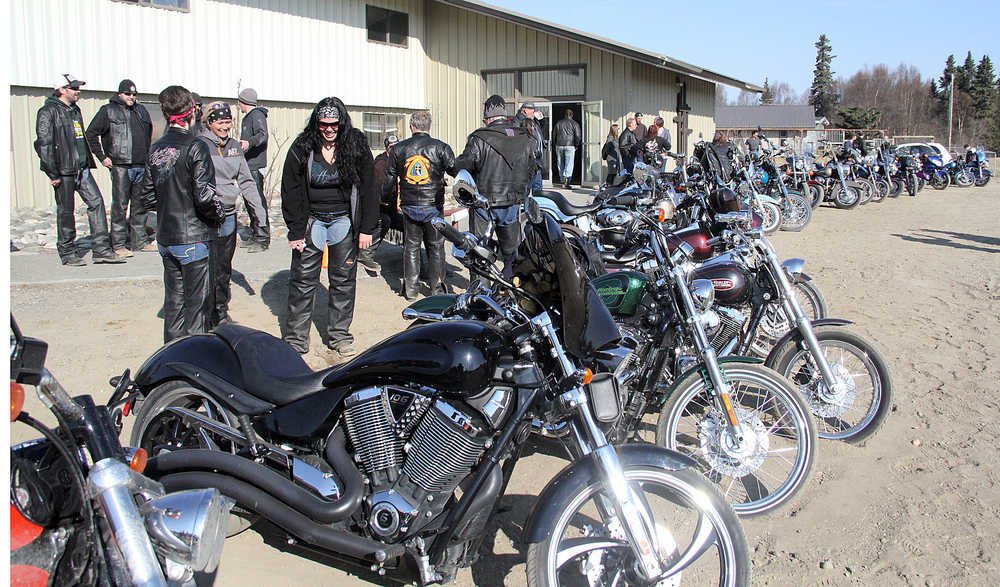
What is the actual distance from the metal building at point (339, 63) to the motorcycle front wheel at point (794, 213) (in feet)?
17.6

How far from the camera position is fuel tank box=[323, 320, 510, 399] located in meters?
2.56

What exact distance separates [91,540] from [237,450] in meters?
1.34

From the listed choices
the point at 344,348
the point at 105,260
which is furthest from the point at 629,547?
the point at 105,260

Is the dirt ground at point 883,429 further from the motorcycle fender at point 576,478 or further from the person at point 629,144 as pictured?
the person at point 629,144

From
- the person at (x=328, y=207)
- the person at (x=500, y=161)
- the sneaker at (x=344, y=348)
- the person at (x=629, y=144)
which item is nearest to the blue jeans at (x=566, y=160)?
the person at (x=629, y=144)

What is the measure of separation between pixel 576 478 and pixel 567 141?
15.1 meters

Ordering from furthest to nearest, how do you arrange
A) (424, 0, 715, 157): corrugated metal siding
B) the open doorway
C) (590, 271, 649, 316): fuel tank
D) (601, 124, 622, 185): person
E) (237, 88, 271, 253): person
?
the open doorway
(424, 0, 715, 157): corrugated metal siding
(601, 124, 622, 185): person
(237, 88, 271, 253): person
(590, 271, 649, 316): fuel tank

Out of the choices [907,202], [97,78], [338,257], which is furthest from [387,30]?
[338,257]

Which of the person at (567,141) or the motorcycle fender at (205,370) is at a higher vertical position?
the person at (567,141)

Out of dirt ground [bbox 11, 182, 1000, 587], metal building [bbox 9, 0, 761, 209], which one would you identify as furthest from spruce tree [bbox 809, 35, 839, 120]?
dirt ground [bbox 11, 182, 1000, 587]

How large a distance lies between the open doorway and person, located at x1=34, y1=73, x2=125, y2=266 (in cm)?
1162

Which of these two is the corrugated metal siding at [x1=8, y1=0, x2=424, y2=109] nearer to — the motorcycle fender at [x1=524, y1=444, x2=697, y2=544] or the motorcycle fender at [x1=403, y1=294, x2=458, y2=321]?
the motorcycle fender at [x1=403, y1=294, x2=458, y2=321]

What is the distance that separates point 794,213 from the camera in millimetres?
12867

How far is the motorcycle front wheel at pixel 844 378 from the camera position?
3975 mm
